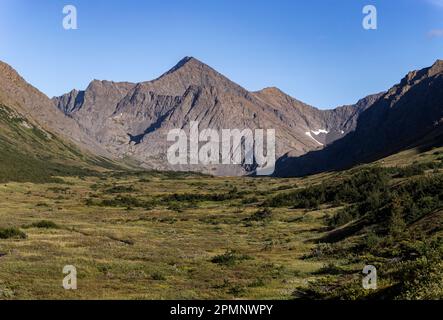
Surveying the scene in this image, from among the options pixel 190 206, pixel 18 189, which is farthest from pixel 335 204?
pixel 18 189

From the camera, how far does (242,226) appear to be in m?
73.2

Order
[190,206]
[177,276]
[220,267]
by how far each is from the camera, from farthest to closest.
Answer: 1. [190,206]
2. [220,267]
3. [177,276]

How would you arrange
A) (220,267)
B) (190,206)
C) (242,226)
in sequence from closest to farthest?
(220,267) → (242,226) → (190,206)

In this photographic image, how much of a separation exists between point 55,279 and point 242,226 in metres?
46.5

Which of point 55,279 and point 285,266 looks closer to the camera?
point 55,279

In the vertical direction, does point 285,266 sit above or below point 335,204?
below

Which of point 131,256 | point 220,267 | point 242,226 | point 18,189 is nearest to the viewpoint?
point 220,267

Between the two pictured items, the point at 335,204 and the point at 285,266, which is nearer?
the point at 285,266

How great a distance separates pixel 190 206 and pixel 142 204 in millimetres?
12571
